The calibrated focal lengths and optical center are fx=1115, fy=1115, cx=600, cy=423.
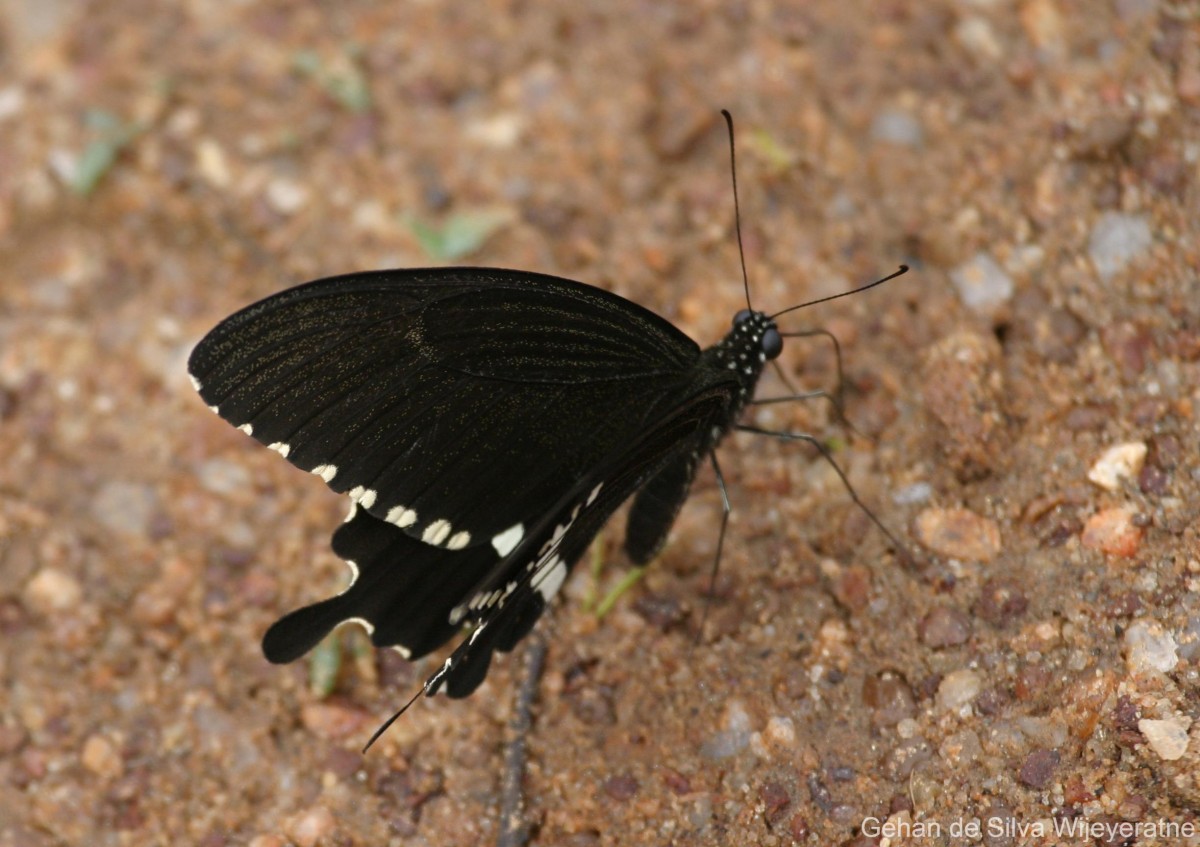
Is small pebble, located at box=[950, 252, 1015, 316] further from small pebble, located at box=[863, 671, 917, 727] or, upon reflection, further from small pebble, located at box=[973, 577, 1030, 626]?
small pebble, located at box=[863, 671, 917, 727]

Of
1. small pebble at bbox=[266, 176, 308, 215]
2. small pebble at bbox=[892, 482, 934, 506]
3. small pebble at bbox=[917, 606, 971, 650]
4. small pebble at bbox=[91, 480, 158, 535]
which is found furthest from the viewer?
small pebble at bbox=[266, 176, 308, 215]

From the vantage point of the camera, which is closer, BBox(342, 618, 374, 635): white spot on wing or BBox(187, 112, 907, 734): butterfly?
BBox(187, 112, 907, 734): butterfly

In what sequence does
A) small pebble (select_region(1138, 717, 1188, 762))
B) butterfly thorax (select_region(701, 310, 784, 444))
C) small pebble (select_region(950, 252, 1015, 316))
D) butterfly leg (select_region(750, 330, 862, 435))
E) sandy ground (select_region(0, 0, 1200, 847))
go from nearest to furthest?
small pebble (select_region(1138, 717, 1188, 762))
sandy ground (select_region(0, 0, 1200, 847))
butterfly thorax (select_region(701, 310, 784, 444))
butterfly leg (select_region(750, 330, 862, 435))
small pebble (select_region(950, 252, 1015, 316))

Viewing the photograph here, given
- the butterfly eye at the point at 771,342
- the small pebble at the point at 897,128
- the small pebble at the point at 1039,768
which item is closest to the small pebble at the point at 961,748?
the small pebble at the point at 1039,768

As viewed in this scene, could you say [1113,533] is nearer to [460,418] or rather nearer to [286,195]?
[460,418]

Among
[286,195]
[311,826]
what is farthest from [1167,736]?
[286,195]

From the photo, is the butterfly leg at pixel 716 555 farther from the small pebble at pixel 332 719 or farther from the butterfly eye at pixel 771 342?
the small pebble at pixel 332 719

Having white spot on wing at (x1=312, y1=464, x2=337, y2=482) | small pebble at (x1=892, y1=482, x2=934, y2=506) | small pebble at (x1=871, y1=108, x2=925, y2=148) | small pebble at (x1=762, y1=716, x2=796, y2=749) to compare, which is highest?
small pebble at (x1=871, y1=108, x2=925, y2=148)

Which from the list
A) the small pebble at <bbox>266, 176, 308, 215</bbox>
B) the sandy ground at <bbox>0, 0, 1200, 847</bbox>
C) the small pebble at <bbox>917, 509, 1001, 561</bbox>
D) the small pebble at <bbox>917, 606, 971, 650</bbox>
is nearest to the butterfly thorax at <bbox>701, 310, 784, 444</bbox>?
the sandy ground at <bbox>0, 0, 1200, 847</bbox>

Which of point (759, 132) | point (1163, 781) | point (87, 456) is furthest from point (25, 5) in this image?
point (1163, 781)
